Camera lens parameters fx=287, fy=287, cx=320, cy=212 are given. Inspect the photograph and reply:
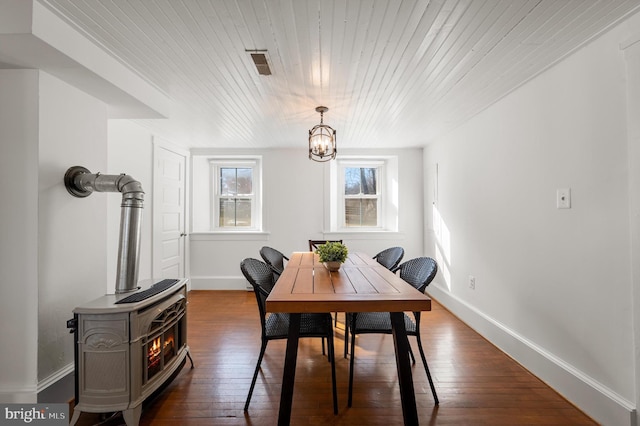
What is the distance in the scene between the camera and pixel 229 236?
4559mm

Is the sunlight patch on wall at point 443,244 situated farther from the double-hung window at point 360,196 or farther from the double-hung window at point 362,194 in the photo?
the double-hung window at point 360,196

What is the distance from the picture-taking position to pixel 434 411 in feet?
5.93

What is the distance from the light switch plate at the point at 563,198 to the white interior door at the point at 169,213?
13.5ft

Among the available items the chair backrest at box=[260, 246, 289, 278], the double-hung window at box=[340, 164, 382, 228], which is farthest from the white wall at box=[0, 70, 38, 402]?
the double-hung window at box=[340, 164, 382, 228]

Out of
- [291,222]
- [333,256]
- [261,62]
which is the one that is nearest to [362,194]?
[291,222]

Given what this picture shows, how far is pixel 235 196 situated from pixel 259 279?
3111mm

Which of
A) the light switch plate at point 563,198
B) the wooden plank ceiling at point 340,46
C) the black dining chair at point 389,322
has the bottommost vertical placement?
the black dining chair at point 389,322

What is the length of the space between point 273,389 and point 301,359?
0.46m

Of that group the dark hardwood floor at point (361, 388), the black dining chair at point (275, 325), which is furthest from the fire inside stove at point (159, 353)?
the black dining chair at point (275, 325)

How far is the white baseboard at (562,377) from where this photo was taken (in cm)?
162

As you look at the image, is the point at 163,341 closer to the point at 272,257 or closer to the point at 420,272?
the point at 272,257

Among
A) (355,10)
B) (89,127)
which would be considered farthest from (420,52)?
(89,127)

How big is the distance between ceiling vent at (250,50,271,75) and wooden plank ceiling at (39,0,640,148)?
0.16 ft

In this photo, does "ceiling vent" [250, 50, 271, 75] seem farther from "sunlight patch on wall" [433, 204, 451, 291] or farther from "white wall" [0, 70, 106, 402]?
"sunlight patch on wall" [433, 204, 451, 291]
